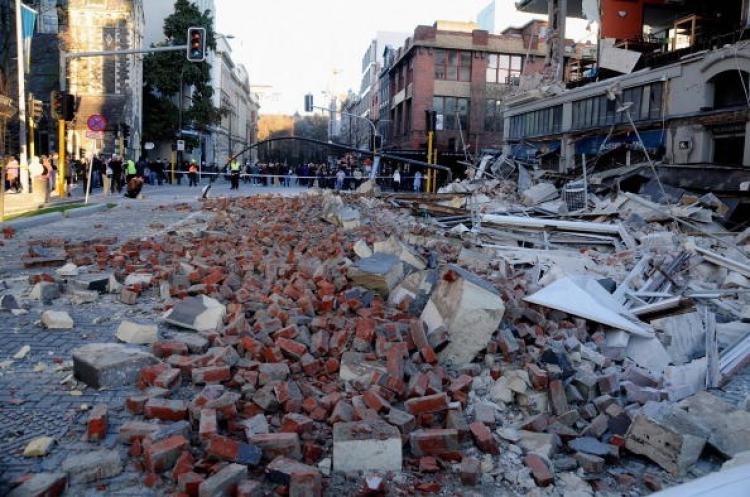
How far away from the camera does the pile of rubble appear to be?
3682 mm

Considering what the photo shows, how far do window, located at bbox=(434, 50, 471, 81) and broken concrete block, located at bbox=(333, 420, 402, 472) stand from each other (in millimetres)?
54579

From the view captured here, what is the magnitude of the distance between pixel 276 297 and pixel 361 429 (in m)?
2.69

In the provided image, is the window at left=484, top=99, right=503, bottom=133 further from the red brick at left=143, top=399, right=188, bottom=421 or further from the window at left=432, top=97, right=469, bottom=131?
the red brick at left=143, top=399, right=188, bottom=421

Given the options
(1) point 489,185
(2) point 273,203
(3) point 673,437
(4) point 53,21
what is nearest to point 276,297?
(3) point 673,437

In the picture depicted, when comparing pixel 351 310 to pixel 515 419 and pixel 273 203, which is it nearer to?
pixel 515 419

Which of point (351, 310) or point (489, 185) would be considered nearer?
point (351, 310)

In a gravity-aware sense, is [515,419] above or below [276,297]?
below

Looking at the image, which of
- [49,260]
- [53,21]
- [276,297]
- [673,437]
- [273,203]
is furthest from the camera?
[53,21]

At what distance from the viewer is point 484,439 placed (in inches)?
158

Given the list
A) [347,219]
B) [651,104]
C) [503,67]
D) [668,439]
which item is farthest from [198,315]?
[503,67]

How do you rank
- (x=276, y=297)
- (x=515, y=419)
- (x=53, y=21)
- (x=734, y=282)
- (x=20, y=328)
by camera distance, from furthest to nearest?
(x=53, y=21)
(x=734, y=282)
(x=276, y=297)
(x=20, y=328)
(x=515, y=419)

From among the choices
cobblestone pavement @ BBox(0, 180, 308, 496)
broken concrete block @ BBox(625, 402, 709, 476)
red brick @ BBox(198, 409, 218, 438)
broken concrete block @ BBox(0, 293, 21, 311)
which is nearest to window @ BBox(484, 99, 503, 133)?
cobblestone pavement @ BBox(0, 180, 308, 496)

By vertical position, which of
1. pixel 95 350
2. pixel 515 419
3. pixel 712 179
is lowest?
pixel 515 419

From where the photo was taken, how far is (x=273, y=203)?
19234 millimetres
